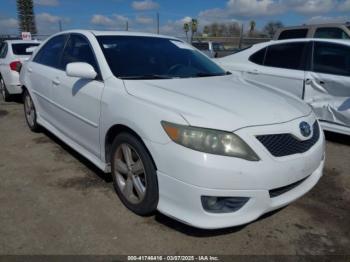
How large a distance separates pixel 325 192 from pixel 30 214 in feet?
9.63

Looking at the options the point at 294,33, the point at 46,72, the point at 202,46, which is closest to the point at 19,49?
the point at 46,72

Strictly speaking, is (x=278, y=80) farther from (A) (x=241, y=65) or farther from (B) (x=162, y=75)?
(B) (x=162, y=75)

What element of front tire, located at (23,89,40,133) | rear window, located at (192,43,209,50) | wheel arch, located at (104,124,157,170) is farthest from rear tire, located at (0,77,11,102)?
rear window, located at (192,43,209,50)

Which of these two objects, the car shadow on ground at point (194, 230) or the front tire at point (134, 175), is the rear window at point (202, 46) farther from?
the car shadow on ground at point (194, 230)

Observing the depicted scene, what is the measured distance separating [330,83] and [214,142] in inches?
138

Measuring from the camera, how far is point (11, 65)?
7.89 meters

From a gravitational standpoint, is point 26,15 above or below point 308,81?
above

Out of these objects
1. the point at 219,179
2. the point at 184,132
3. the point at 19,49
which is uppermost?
the point at 19,49

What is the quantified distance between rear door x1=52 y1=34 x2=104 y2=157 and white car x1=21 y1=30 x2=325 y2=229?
0.01 metres

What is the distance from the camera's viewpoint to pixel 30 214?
318 cm

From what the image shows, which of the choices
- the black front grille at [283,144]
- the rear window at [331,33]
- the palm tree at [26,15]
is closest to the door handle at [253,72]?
the black front grille at [283,144]

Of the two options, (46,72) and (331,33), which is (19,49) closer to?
(46,72)

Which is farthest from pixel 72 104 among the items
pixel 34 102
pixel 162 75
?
pixel 34 102

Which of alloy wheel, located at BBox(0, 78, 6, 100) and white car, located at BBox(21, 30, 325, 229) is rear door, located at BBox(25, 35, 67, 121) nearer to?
white car, located at BBox(21, 30, 325, 229)
